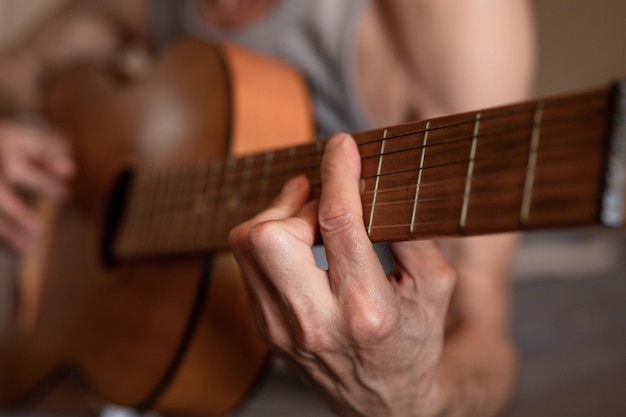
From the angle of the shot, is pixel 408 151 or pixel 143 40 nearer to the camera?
pixel 408 151

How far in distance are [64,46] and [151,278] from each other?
32.5 inches

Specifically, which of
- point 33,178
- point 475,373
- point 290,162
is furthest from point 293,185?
point 33,178

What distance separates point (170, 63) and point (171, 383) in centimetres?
45

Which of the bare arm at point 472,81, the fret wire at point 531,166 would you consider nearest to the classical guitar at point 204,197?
the fret wire at point 531,166

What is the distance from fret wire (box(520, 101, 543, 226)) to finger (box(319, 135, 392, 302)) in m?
0.12

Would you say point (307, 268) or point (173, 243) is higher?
point (307, 268)

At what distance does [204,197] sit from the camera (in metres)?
0.69

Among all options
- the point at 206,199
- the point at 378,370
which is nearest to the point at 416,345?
the point at 378,370

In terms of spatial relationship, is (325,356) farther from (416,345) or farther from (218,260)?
(218,260)

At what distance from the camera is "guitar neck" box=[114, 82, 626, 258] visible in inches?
14.1

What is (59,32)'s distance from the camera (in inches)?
56.2

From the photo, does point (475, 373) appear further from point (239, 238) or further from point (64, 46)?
point (64, 46)

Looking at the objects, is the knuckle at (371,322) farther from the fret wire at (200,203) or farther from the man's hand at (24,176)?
the man's hand at (24,176)

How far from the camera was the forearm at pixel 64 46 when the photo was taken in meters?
1.40
